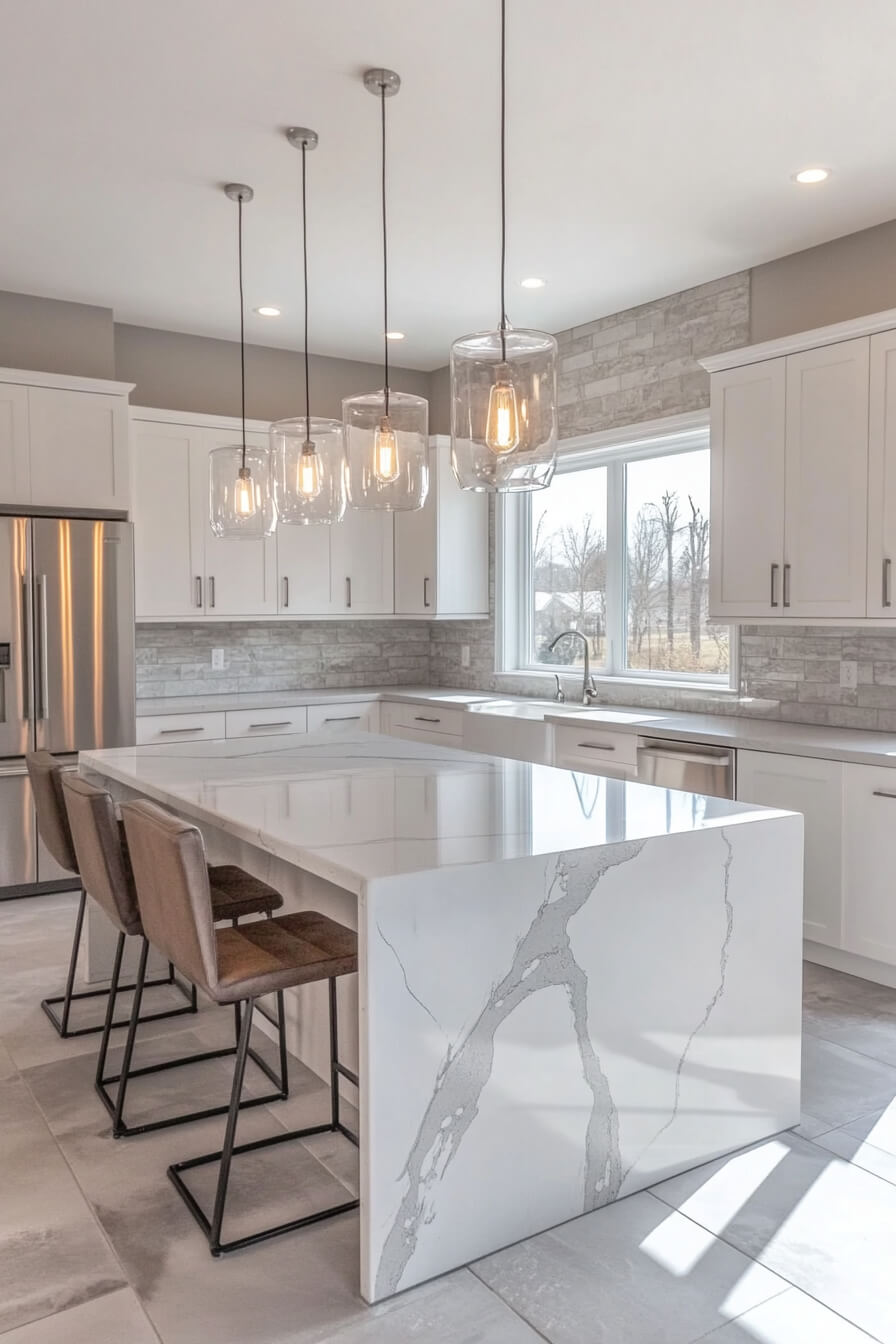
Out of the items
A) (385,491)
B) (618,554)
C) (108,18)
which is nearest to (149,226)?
(108,18)

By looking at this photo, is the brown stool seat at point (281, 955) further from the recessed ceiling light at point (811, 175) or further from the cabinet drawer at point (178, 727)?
the recessed ceiling light at point (811, 175)

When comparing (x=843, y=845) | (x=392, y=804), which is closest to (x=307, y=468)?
(x=392, y=804)

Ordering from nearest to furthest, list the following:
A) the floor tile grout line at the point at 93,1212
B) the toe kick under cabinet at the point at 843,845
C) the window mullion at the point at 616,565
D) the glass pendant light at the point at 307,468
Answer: the floor tile grout line at the point at 93,1212, the glass pendant light at the point at 307,468, the toe kick under cabinet at the point at 843,845, the window mullion at the point at 616,565

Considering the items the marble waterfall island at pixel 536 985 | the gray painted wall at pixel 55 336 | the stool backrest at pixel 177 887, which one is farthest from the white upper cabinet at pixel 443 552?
the stool backrest at pixel 177 887

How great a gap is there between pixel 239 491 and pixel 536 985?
1917mm

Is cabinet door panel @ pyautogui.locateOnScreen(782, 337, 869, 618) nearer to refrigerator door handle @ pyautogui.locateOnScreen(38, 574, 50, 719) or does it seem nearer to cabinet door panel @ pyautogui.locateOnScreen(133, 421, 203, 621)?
cabinet door panel @ pyautogui.locateOnScreen(133, 421, 203, 621)

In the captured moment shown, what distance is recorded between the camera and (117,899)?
2574 millimetres

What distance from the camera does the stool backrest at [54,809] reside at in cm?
310

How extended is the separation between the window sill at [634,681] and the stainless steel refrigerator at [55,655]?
2.19m

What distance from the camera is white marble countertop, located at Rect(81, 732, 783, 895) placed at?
80.7 inches

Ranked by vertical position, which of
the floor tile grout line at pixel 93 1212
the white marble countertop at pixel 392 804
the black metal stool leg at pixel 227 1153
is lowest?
the floor tile grout line at pixel 93 1212

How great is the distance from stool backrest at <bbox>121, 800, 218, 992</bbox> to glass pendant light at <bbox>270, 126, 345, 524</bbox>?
1.19 m

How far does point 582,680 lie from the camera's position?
213 inches

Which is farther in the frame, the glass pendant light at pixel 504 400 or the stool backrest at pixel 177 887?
the glass pendant light at pixel 504 400
